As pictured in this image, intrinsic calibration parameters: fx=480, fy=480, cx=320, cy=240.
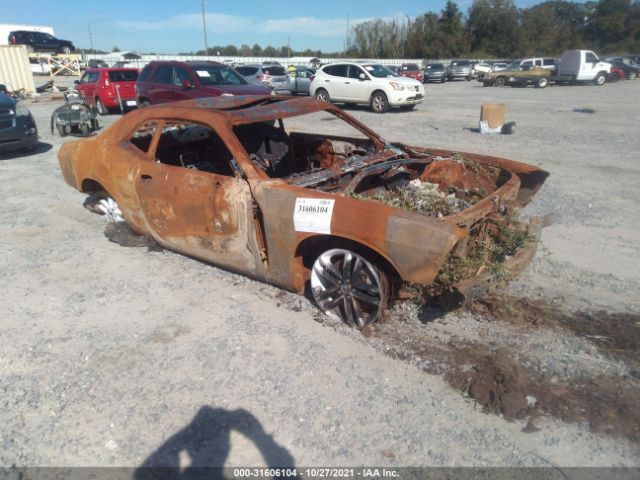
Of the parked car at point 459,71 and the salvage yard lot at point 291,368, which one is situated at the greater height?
the parked car at point 459,71

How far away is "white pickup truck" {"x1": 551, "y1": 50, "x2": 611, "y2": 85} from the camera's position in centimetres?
2733

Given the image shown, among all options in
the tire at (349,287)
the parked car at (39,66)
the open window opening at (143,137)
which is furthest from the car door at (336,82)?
the parked car at (39,66)

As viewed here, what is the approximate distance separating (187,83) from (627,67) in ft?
101

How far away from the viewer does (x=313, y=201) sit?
3307 millimetres

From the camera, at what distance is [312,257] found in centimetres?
373

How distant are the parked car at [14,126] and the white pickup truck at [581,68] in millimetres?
27754

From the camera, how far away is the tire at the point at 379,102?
53.4 ft

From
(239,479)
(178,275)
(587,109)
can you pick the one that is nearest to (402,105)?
(587,109)

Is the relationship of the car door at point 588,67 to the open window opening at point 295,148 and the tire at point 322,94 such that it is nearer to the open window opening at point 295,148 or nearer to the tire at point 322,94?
the tire at point 322,94

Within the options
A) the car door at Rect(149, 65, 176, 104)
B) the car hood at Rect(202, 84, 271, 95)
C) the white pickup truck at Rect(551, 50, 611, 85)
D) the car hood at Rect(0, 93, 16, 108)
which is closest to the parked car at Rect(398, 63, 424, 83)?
the white pickup truck at Rect(551, 50, 611, 85)

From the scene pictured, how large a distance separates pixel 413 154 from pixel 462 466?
9.93 feet

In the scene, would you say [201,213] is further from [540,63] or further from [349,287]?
[540,63]

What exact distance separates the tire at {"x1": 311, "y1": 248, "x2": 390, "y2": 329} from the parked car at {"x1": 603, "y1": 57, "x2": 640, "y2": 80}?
34.9 m

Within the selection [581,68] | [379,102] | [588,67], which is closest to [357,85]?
[379,102]
